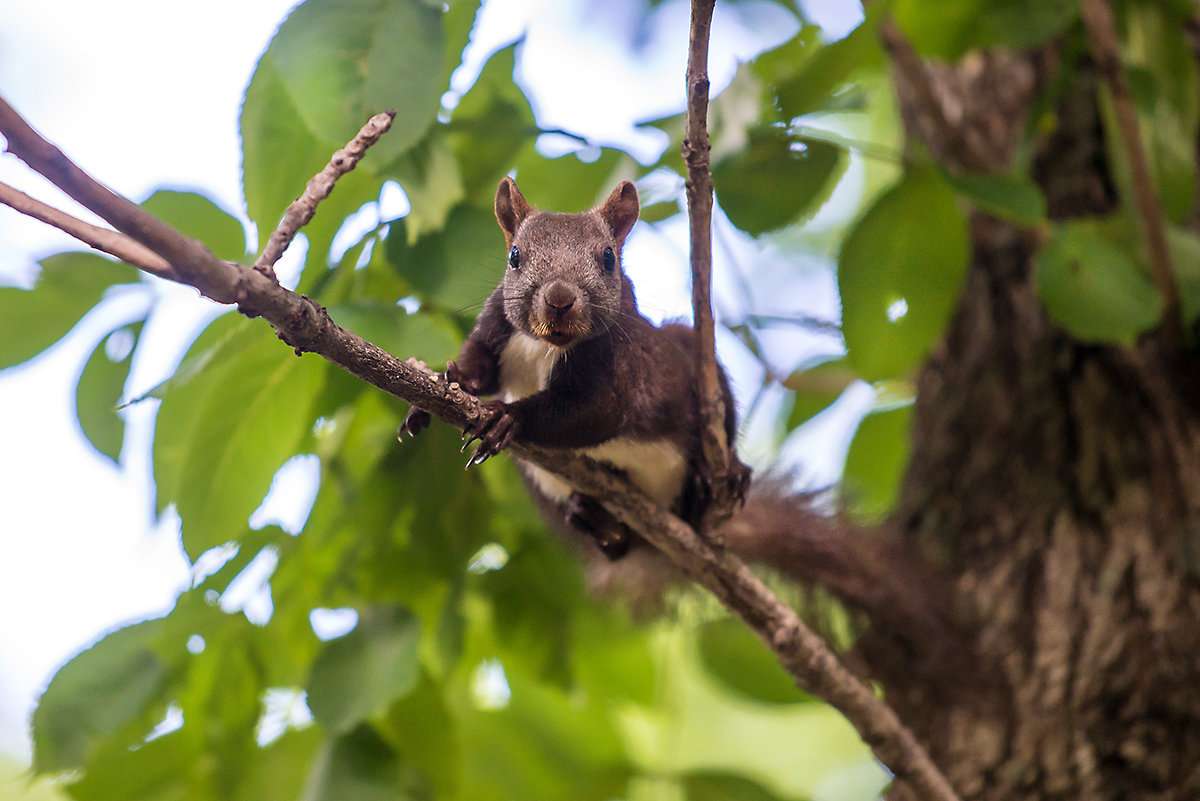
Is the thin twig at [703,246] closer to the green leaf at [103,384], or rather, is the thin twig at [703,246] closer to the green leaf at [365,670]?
the green leaf at [365,670]

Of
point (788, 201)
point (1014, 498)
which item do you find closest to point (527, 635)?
point (788, 201)

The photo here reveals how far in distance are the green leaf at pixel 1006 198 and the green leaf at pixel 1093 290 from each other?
107 millimetres

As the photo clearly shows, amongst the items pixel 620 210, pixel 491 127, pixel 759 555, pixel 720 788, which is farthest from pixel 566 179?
pixel 720 788

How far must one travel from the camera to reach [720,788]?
2180mm

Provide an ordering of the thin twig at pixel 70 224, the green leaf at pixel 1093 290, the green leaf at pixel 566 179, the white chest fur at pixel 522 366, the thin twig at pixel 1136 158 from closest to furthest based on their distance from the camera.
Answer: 1. the thin twig at pixel 70 224
2. the white chest fur at pixel 522 366
3. the green leaf at pixel 1093 290
4. the green leaf at pixel 566 179
5. the thin twig at pixel 1136 158

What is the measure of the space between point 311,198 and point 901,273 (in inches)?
50.0

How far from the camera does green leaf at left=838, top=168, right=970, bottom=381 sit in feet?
6.05

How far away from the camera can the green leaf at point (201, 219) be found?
1.73m

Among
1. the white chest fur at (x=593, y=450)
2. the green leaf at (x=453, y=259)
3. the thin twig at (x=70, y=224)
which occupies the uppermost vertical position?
the green leaf at (x=453, y=259)

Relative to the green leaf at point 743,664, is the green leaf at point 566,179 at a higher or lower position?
higher

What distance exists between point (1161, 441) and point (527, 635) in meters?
1.58

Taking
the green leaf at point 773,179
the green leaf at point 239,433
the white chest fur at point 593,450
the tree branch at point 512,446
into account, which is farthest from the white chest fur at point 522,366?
the green leaf at point 773,179

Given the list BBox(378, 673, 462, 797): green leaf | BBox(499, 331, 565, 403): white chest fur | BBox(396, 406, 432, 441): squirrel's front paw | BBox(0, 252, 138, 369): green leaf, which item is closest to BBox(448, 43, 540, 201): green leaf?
BBox(499, 331, 565, 403): white chest fur

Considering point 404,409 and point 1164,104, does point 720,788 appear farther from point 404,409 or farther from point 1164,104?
point 1164,104
